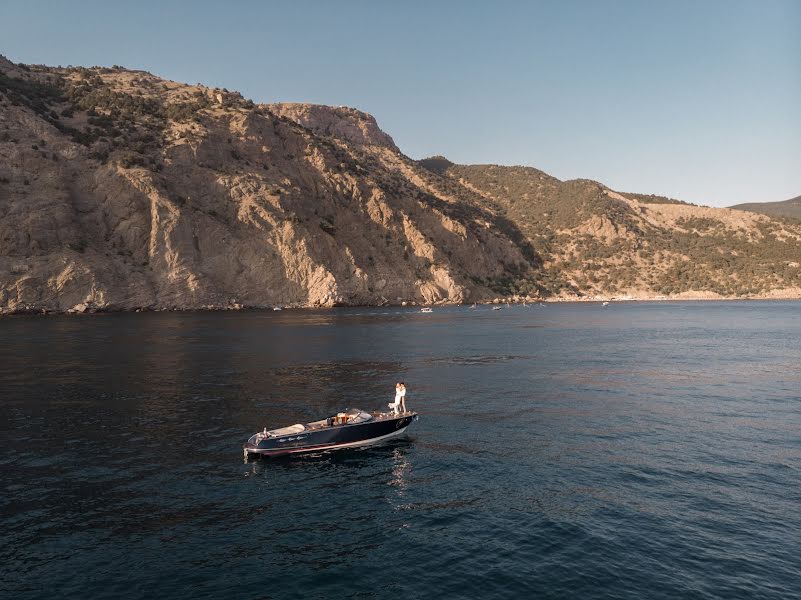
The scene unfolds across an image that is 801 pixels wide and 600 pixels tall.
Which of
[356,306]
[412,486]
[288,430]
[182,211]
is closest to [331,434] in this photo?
[288,430]

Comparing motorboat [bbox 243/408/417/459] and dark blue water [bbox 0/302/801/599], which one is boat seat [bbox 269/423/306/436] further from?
dark blue water [bbox 0/302/801/599]

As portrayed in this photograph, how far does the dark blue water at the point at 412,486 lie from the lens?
15.1 m

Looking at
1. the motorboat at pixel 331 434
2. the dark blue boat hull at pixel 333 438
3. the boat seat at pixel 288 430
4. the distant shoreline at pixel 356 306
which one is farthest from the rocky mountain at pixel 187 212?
→ the dark blue boat hull at pixel 333 438

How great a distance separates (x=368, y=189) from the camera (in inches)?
6132

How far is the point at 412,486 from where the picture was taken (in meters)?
21.8

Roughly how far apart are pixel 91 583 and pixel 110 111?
14014 cm

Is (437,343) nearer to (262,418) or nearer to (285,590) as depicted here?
(262,418)

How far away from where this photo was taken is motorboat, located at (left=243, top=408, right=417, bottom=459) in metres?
24.9

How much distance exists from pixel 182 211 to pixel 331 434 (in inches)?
3945

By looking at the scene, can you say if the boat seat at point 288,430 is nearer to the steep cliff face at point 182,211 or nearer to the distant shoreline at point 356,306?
the steep cliff face at point 182,211

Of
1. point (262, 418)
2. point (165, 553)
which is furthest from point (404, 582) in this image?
point (262, 418)

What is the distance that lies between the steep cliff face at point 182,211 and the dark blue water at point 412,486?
192 ft

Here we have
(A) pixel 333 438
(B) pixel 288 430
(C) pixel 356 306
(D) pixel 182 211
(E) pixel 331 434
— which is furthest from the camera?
(C) pixel 356 306

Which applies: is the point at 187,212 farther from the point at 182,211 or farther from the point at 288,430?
the point at 288,430
